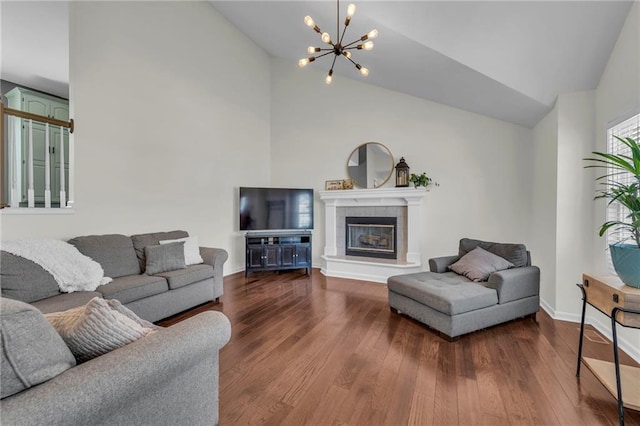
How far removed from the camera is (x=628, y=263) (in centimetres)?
170

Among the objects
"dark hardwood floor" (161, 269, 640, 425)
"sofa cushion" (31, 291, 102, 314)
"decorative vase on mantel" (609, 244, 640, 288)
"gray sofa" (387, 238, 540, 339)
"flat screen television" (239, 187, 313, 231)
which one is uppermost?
"flat screen television" (239, 187, 313, 231)

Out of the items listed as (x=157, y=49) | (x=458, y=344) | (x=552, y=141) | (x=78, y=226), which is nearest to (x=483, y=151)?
(x=552, y=141)

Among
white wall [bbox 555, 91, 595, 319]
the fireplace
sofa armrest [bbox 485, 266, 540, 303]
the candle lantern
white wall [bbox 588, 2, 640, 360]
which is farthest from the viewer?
the fireplace

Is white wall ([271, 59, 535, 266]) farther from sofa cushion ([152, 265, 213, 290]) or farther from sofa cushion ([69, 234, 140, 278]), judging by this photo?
sofa cushion ([69, 234, 140, 278])

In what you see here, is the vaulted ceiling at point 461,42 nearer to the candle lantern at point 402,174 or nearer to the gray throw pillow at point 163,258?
the candle lantern at point 402,174

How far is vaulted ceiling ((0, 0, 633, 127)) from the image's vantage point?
2545 mm

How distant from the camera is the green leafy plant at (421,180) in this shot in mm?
4473

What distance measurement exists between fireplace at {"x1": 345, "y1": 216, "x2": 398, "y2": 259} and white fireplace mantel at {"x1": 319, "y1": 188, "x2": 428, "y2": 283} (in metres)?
0.18

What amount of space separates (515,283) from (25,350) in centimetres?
349

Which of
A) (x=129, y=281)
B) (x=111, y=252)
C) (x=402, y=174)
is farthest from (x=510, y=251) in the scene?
(x=111, y=252)

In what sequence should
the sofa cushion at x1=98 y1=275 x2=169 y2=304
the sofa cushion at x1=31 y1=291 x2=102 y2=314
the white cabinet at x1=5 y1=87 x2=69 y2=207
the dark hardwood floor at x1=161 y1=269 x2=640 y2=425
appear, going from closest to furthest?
1. the dark hardwood floor at x1=161 y1=269 x2=640 y2=425
2. the sofa cushion at x1=31 y1=291 x2=102 y2=314
3. the sofa cushion at x1=98 y1=275 x2=169 y2=304
4. the white cabinet at x1=5 y1=87 x2=69 y2=207

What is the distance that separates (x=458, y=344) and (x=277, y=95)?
5433mm

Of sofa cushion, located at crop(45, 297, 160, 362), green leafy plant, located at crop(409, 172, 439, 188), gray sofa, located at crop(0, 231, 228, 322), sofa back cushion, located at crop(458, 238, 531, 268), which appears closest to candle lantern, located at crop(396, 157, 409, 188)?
green leafy plant, located at crop(409, 172, 439, 188)

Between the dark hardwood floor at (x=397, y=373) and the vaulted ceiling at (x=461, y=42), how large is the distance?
2358 mm
